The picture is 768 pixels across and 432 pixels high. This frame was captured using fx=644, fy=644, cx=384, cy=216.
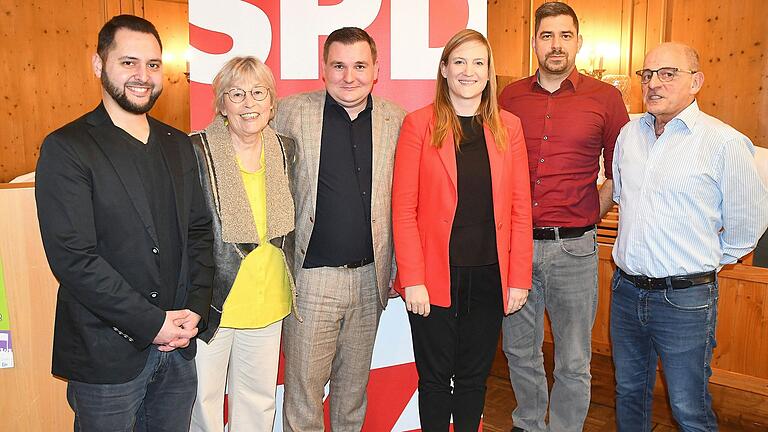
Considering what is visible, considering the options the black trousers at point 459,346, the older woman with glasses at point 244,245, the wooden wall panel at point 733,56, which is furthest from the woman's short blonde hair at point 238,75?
the wooden wall panel at point 733,56

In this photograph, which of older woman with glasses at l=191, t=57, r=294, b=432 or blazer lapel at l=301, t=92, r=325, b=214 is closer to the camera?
older woman with glasses at l=191, t=57, r=294, b=432

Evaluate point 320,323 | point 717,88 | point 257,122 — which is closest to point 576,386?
point 320,323

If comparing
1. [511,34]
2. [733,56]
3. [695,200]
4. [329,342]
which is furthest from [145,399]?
[511,34]

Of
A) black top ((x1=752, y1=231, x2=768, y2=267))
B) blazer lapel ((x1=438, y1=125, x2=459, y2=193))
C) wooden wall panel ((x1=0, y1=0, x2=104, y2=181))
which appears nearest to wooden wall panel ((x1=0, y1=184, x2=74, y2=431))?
blazer lapel ((x1=438, y1=125, x2=459, y2=193))

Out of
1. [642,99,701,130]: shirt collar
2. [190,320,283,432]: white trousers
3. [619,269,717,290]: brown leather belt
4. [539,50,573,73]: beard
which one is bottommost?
[190,320,283,432]: white trousers

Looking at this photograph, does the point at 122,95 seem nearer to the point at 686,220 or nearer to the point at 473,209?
the point at 473,209

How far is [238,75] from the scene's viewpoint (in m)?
2.08

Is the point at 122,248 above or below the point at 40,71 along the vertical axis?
below

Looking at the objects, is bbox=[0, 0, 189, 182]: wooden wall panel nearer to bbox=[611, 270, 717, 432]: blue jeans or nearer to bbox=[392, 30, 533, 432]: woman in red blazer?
bbox=[392, 30, 533, 432]: woman in red blazer

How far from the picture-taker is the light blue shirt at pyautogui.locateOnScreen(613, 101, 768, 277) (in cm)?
213

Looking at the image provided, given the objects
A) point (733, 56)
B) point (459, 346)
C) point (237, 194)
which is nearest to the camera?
point (237, 194)

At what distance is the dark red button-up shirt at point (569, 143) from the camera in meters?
2.63

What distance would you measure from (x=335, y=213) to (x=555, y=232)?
939 mm

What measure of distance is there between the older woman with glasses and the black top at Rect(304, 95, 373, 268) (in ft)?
0.43
